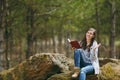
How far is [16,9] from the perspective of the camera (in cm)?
1809

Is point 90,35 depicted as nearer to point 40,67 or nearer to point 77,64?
point 77,64

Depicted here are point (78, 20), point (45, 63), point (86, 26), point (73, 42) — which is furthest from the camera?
point (86, 26)

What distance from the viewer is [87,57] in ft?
35.8

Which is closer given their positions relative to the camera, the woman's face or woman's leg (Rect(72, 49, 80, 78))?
woman's leg (Rect(72, 49, 80, 78))

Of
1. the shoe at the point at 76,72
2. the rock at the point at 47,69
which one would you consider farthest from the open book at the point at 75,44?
the rock at the point at 47,69

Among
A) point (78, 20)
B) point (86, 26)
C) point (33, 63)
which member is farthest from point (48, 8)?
point (33, 63)

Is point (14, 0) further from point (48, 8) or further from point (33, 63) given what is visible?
point (33, 63)

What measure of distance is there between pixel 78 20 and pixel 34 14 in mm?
2544

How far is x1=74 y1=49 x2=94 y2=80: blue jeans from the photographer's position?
10.6 m

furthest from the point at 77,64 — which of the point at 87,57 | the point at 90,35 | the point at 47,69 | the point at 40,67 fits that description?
the point at 40,67

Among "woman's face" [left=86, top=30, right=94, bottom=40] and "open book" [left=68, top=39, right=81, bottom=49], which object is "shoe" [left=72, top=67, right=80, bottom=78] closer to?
"open book" [left=68, top=39, right=81, bottom=49]

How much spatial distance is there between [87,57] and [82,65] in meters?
0.27

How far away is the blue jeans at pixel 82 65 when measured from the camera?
1057cm

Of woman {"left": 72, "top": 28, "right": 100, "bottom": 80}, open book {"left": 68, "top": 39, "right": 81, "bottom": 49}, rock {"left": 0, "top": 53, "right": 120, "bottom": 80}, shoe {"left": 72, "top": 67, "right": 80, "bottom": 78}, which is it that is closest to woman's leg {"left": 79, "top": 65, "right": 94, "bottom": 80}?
woman {"left": 72, "top": 28, "right": 100, "bottom": 80}
